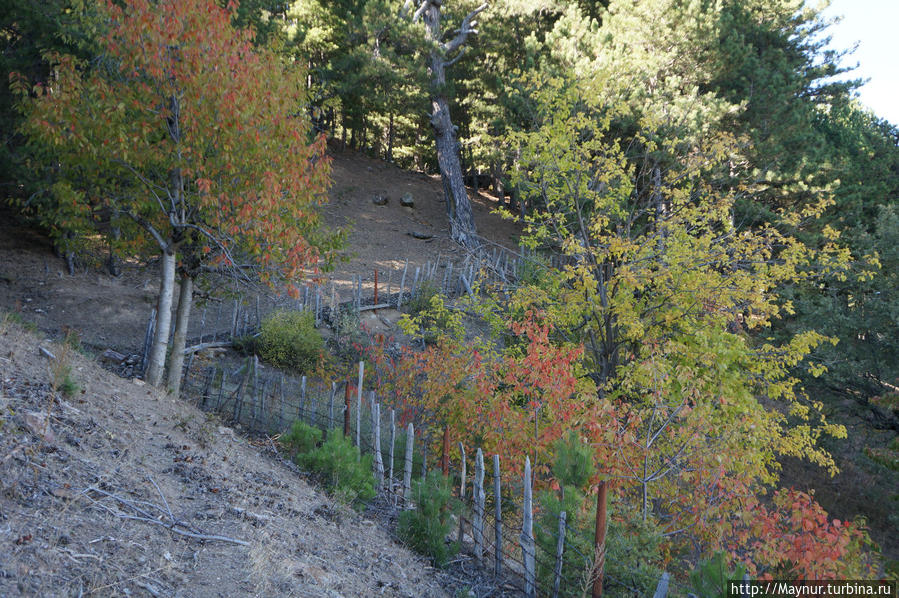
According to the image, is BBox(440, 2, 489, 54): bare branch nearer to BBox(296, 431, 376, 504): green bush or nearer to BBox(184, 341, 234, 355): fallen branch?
BBox(184, 341, 234, 355): fallen branch

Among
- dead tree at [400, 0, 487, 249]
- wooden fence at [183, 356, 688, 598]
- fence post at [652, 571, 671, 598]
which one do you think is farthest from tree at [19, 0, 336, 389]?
dead tree at [400, 0, 487, 249]

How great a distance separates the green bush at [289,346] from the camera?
1500 cm

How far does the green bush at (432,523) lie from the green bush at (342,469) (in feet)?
2.49

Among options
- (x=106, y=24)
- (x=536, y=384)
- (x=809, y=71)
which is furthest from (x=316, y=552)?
(x=809, y=71)

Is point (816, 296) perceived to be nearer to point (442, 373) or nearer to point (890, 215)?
point (890, 215)

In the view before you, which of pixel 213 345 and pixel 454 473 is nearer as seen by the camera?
pixel 454 473

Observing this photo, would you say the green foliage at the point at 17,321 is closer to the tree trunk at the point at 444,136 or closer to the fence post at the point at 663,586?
the fence post at the point at 663,586

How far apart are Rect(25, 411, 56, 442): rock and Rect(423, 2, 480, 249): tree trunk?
1979 centimetres

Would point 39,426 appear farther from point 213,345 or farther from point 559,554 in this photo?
point 213,345

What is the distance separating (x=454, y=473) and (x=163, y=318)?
17.8 feet

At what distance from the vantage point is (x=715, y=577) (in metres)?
4.95

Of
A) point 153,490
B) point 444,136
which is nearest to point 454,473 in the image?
point 153,490

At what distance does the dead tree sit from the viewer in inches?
968

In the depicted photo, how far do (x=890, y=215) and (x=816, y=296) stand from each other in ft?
9.38
